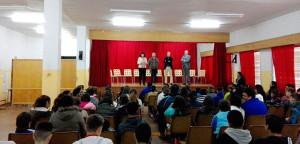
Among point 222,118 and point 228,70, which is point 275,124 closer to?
point 222,118

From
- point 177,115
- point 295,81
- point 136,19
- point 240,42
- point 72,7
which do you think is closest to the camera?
point 177,115

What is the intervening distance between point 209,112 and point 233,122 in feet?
4.93

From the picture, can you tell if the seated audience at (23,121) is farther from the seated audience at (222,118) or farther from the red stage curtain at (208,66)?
the red stage curtain at (208,66)

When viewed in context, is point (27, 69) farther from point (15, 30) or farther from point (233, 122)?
point (233, 122)

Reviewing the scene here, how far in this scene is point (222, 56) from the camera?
41.5 ft

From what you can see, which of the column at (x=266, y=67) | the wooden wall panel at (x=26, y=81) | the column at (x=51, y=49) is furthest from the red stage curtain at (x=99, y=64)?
the column at (x=266, y=67)

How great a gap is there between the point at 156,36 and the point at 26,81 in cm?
651

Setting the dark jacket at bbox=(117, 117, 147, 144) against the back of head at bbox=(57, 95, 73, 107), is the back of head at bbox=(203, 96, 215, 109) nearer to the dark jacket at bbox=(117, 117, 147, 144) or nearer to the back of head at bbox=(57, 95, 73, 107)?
the dark jacket at bbox=(117, 117, 147, 144)

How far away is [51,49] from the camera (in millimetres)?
6227

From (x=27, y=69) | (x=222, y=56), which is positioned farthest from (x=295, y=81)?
(x=27, y=69)

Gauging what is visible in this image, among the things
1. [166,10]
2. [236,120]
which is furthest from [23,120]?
[166,10]

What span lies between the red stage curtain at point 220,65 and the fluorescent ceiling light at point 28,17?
8.94 metres

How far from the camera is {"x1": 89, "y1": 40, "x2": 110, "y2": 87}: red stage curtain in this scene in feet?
38.5

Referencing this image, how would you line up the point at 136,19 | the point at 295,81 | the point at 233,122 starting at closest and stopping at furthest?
1. the point at 233,122
2. the point at 295,81
3. the point at 136,19
